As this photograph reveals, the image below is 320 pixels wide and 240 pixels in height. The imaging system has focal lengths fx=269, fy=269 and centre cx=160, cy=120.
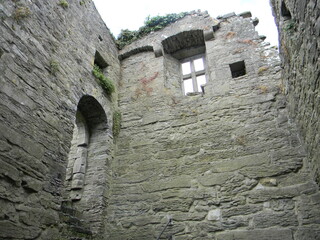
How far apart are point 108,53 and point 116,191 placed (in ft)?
11.0

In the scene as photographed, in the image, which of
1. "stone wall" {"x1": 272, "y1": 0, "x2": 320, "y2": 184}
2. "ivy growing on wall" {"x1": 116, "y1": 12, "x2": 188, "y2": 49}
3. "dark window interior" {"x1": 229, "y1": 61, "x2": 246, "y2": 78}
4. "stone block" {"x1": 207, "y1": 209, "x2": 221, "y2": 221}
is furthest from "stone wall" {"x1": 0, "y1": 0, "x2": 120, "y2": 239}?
"stone wall" {"x1": 272, "y1": 0, "x2": 320, "y2": 184}

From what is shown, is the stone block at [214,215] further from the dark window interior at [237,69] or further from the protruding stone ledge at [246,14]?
the protruding stone ledge at [246,14]

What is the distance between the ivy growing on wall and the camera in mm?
6980

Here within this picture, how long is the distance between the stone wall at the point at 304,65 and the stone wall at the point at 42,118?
3302 mm

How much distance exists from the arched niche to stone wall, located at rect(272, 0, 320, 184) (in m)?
3.32

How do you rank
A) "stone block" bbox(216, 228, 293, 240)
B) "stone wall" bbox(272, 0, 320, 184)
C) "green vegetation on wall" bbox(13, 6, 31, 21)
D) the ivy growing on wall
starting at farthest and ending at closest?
the ivy growing on wall
"green vegetation on wall" bbox(13, 6, 31, 21)
"stone block" bbox(216, 228, 293, 240)
"stone wall" bbox(272, 0, 320, 184)

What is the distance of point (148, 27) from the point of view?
723cm

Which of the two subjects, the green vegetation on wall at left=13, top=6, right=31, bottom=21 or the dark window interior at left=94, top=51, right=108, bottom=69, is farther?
the dark window interior at left=94, top=51, right=108, bottom=69

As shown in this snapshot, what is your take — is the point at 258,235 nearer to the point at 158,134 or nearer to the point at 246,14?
the point at 158,134

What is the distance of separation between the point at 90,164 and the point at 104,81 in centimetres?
172

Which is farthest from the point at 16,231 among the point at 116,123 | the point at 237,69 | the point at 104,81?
the point at 237,69

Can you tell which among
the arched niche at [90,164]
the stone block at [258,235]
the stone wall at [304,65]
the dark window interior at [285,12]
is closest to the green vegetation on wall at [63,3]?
the arched niche at [90,164]

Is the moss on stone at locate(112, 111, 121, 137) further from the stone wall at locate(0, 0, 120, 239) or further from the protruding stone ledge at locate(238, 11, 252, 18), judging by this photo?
the protruding stone ledge at locate(238, 11, 252, 18)

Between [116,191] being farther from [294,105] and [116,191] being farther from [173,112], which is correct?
[294,105]
